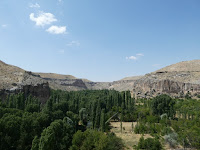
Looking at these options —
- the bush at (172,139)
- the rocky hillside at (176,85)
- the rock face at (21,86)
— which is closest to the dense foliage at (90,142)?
the bush at (172,139)

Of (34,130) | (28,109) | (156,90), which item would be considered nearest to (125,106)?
(28,109)

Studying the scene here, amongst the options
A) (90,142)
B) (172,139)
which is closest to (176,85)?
(172,139)

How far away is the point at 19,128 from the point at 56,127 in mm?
9210

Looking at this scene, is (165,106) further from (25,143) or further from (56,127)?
(25,143)

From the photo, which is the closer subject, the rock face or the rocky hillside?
the rock face

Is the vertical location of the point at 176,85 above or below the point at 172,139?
above

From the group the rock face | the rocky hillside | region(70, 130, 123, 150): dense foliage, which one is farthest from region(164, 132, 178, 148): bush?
the rocky hillside

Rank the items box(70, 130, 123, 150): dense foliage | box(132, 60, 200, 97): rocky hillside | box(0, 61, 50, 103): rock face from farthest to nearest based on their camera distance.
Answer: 1. box(132, 60, 200, 97): rocky hillside
2. box(0, 61, 50, 103): rock face
3. box(70, 130, 123, 150): dense foliage

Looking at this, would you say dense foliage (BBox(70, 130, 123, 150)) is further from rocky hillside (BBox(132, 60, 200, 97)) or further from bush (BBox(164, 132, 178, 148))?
rocky hillside (BBox(132, 60, 200, 97))

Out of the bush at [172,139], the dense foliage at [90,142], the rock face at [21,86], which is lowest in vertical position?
the bush at [172,139]

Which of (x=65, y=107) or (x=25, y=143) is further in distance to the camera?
(x=65, y=107)

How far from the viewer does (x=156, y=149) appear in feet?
106

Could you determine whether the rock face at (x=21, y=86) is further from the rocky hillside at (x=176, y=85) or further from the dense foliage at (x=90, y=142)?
the rocky hillside at (x=176, y=85)

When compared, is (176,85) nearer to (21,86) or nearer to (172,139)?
(172,139)
